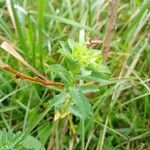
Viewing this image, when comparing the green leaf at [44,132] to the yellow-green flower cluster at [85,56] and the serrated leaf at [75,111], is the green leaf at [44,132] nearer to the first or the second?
the serrated leaf at [75,111]

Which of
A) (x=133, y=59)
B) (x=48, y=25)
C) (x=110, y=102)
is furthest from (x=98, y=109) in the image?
(x=48, y=25)

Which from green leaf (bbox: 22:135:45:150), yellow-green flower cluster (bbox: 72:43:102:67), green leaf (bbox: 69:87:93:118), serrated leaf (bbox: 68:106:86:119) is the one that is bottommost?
green leaf (bbox: 22:135:45:150)

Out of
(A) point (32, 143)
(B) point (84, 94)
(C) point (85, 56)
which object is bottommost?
(A) point (32, 143)

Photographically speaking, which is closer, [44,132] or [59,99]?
[59,99]

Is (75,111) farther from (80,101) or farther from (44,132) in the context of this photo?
(44,132)

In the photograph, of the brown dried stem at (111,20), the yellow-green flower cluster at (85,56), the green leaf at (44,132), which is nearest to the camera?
the yellow-green flower cluster at (85,56)

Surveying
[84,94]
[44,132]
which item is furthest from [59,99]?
[44,132]

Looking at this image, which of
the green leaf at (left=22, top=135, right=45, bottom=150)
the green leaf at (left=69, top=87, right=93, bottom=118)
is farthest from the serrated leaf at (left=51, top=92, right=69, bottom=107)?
the green leaf at (left=22, top=135, right=45, bottom=150)

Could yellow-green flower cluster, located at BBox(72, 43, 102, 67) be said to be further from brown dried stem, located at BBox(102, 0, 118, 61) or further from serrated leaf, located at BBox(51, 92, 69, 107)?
brown dried stem, located at BBox(102, 0, 118, 61)

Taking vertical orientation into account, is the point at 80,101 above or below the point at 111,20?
below

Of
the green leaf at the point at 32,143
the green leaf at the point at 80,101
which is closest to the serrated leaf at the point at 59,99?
the green leaf at the point at 80,101

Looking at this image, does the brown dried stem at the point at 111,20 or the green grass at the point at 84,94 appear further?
the green grass at the point at 84,94
